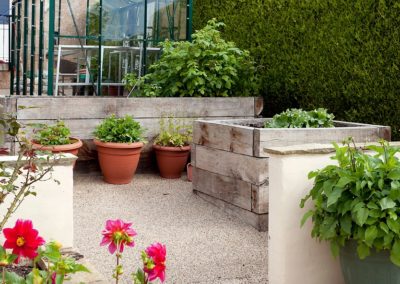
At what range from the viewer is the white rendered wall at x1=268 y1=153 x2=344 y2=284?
3.05 metres

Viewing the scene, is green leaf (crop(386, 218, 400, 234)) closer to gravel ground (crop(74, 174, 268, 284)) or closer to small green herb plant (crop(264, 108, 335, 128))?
gravel ground (crop(74, 174, 268, 284))

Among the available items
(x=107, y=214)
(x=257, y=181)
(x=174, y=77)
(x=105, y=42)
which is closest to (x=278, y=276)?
(x=257, y=181)

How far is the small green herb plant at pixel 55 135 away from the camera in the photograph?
5.28m

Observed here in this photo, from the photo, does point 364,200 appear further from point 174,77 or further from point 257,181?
point 174,77

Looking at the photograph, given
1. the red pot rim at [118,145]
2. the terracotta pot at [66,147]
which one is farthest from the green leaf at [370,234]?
the red pot rim at [118,145]

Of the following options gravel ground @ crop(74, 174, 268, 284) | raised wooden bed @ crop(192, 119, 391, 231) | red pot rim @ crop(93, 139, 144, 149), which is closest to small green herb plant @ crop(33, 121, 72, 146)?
red pot rim @ crop(93, 139, 144, 149)

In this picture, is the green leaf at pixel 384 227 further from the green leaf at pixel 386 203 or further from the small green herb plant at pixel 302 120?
the small green herb plant at pixel 302 120

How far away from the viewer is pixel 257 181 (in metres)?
4.30

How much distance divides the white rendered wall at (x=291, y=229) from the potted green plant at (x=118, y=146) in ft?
8.80

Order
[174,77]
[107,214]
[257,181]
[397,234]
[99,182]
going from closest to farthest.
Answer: [397,234] < [257,181] < [107,214] < [99,182] < [174,77]

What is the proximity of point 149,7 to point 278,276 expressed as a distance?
17.0 feet

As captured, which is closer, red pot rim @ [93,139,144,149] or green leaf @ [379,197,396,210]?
green leaf @ [379,197,396,210]

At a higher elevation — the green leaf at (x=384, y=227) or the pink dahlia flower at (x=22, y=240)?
the pink dahlia flower at (x=22, y=240)

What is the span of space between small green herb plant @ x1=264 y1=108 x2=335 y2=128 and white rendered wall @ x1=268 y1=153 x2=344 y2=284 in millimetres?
1472
